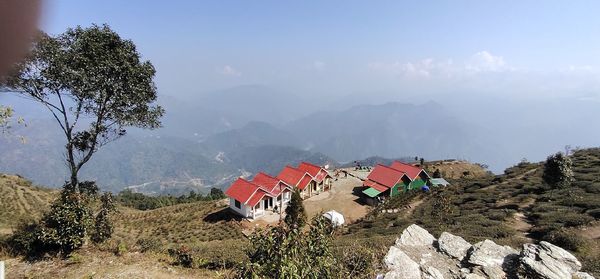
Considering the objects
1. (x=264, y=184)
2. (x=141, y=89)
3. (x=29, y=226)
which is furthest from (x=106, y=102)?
(x=264, y=184)

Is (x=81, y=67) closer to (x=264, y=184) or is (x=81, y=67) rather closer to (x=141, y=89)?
(x=141, y=89)

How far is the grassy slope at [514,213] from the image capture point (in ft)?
58.2

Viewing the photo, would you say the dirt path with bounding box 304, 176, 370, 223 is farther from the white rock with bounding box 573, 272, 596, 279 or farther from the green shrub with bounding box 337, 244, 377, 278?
the green shrub with bounding box 337, 244, 377, 278

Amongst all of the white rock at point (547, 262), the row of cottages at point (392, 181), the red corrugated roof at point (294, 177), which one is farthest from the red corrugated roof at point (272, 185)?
the white rock at point (547, 262)

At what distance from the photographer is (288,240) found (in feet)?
24.8

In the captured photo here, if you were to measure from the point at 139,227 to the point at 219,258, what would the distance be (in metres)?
26.3

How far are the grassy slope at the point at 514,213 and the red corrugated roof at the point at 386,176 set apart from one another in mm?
3415

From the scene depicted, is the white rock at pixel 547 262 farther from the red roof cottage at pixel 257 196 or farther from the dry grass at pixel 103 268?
the red roof cottage at pixel 257 196

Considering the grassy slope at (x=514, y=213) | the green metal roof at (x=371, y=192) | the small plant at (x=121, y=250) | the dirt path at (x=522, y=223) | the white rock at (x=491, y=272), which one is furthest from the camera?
the green metal roof at (x=371, y=192)

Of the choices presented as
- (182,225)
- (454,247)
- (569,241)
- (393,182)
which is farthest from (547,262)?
(393,182)

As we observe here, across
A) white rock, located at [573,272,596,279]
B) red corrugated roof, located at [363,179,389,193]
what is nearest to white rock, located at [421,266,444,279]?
white rock, located at [573,272,596,279]

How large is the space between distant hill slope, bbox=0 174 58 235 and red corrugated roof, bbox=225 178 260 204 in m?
18.1

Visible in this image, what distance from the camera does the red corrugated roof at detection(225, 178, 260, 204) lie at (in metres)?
39.7

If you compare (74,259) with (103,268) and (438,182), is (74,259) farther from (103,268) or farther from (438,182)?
(438,182)
